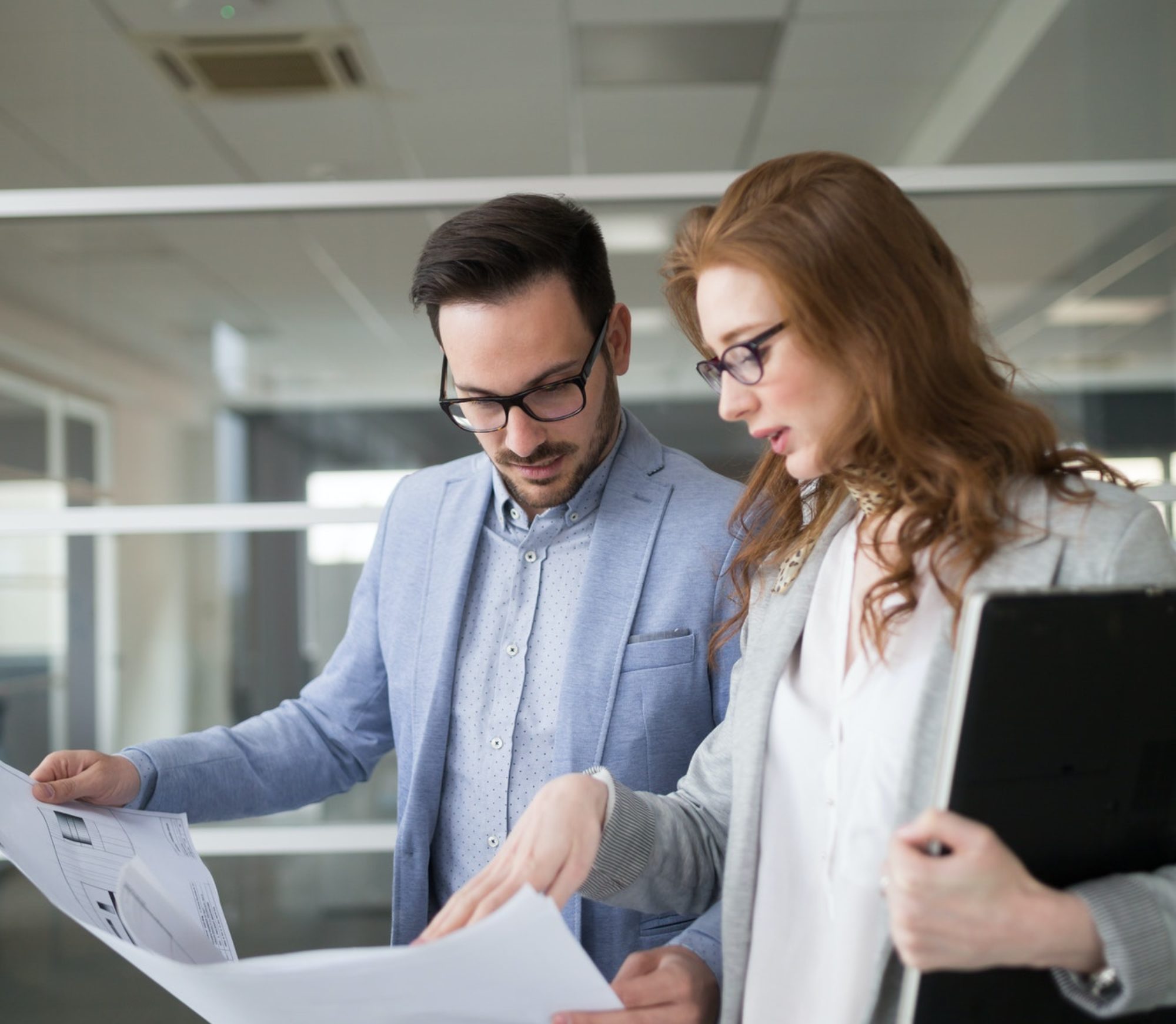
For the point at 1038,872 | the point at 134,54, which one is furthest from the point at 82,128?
the point at 1038,872

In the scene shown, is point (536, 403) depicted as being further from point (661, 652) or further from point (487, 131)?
point (487, 131)

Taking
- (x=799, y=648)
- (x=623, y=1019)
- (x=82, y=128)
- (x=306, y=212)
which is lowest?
(x=623, y=1019)

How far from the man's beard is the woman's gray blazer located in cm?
34

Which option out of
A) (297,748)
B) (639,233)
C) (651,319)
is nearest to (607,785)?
(297,748)

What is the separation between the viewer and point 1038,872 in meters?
0.77

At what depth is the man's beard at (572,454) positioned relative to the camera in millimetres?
1381

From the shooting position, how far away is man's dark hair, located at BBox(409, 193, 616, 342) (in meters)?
1.34

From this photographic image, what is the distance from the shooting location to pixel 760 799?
3.33 feet

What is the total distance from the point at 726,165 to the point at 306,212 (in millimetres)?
962

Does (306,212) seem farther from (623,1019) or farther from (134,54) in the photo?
(623,1019)

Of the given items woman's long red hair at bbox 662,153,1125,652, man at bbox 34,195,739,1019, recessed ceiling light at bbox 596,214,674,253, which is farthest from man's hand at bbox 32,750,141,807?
recessed ceiling light at bbox 596,214,674,253

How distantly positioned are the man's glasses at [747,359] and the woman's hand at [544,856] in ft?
1.33

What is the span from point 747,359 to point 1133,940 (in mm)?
556

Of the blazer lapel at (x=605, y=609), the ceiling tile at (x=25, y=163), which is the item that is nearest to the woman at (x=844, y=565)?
the blazer lapel at (x=605, y=609)
